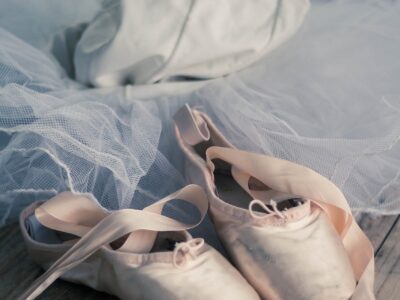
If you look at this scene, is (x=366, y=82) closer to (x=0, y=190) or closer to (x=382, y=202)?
(x=382, y=202)

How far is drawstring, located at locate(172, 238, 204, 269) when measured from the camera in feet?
2.33

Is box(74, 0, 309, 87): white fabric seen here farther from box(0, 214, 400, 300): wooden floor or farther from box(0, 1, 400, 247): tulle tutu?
box(0, 214, 400, 300): wooden floor

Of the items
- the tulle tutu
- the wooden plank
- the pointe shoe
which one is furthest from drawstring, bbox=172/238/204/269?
the wooden plank

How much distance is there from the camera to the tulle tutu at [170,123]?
Result: 0.78 metres

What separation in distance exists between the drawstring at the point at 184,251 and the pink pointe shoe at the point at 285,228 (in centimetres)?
6

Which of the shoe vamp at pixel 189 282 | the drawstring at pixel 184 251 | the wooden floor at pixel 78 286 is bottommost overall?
the wooden floor at pixel 78 286

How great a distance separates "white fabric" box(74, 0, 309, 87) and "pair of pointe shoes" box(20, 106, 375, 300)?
0.49ft

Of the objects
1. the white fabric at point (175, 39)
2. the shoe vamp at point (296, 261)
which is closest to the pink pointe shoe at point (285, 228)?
the shoe vamp at point (296, 261)

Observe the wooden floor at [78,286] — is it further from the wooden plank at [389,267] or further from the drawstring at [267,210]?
the drawstring at [267,210]

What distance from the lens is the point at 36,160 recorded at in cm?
83

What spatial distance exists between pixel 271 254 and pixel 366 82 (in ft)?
1.23

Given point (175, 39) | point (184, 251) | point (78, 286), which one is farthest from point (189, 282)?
point (175, 39)

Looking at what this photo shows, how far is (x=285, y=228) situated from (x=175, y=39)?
0.35m

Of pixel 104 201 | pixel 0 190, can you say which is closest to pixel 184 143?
pixel 104 201
